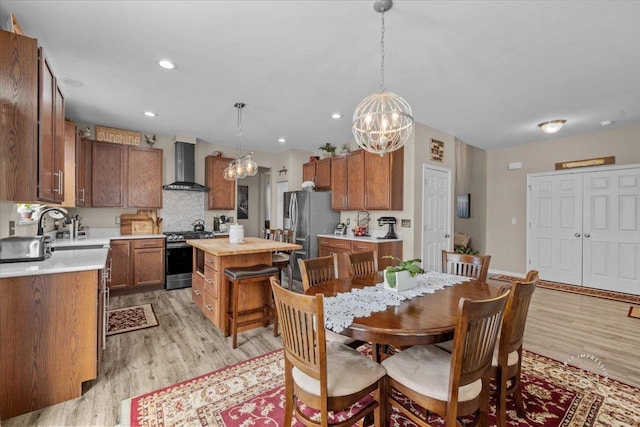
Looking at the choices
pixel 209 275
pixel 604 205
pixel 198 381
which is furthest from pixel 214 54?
pixel 604 205

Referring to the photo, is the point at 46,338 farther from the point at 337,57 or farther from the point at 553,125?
the point at 553,125

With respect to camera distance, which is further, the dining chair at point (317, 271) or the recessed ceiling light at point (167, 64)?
the recessed ceiling light at point (167, 64)

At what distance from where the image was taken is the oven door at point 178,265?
15.5 ft

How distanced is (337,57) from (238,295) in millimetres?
2488

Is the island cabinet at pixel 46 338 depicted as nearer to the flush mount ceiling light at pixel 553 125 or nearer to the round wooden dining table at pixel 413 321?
the round wooden dining table at pixel 413 321

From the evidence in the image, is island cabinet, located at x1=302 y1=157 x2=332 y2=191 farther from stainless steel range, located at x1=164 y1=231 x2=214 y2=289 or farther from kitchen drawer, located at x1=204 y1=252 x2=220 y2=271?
kitchen drawer, located at x1=204 y1=252 x2=220 y2=271

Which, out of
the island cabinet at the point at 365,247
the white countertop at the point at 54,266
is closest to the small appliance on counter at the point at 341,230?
the island cabinet at the point at 365,247

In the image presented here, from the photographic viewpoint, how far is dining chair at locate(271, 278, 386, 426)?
1.32 m

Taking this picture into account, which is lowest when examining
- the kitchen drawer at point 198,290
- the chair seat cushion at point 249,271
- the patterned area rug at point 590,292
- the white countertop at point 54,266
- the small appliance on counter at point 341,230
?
the patterned area rug at point 590,292

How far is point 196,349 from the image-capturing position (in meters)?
2.74

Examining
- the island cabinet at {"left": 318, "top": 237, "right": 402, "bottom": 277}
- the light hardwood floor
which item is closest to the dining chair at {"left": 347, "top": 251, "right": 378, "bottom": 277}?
the light hardwood floor

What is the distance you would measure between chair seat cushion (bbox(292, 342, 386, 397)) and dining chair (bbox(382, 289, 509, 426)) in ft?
0.38

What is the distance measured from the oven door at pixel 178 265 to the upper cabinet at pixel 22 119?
2.86 meters

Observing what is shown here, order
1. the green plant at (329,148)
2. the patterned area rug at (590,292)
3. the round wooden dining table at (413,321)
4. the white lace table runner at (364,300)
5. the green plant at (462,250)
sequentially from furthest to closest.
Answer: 1. the green plant at (462,250)
2. the green plant at (329,148)
3. the patterned area rug at (590,292)
4. the white lace table runner at (364,300)
5. the round wooden dining table at (413,321)
